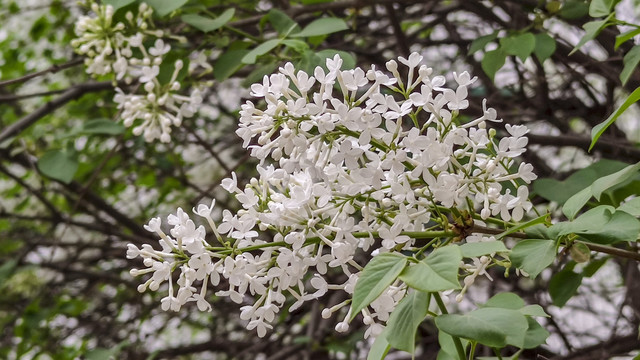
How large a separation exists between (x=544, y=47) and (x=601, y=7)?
0.35m

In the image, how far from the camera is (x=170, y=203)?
285 cm

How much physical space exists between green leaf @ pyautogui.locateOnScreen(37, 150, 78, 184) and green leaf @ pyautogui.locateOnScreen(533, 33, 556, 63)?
1150 millimetres

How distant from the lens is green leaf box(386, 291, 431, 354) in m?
0.77

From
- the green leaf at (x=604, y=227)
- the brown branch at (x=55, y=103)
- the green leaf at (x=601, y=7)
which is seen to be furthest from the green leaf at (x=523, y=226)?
the brown branch at (x=55, y=103)

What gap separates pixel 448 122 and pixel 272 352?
62.6 inches

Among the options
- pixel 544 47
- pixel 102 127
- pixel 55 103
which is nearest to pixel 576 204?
pixel 544 47

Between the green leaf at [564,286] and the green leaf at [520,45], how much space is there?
416 millimetres

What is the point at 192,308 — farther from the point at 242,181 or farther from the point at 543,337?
the point at 543,337

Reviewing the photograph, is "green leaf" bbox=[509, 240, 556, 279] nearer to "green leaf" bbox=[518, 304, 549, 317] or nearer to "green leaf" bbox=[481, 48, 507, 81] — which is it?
"green leaf" bbox=[518, 304, 549, 317]

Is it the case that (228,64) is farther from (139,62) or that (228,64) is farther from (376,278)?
(376,278)

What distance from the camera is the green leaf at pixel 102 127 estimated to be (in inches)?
74.6

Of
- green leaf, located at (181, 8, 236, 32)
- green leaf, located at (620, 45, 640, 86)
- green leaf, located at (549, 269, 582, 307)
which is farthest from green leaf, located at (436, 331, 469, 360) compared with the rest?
green leaf, located at (181, 8, 236, 32)

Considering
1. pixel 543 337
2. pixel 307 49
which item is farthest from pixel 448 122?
pixel 307 49

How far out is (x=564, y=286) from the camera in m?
1.22
